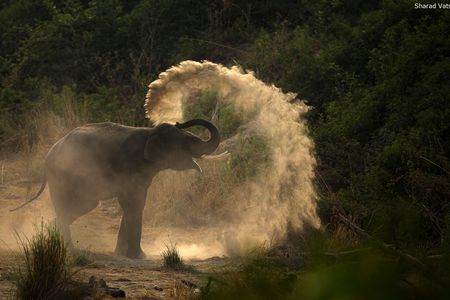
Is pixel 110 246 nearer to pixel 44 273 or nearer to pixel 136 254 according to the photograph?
pixel 136 254

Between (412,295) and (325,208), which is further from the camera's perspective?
(325,208)

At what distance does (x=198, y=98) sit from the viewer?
13758mm

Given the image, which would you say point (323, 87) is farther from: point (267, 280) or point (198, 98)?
point (267, 280)

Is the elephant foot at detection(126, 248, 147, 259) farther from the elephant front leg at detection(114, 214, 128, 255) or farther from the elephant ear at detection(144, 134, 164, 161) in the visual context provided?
the elephant ear at detection(144, 134, 164, 161)

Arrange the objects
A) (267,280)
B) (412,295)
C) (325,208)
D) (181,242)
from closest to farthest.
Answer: (412,295) < (267,280) < (325,208) < (181,242)

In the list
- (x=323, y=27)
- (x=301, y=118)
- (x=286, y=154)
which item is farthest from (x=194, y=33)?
(x=286, y=154)

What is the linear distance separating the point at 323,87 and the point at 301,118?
1.61m

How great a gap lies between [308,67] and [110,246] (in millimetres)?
6087

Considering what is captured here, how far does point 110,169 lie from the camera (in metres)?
9.96

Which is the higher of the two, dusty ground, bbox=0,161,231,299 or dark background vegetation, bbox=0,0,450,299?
dark background vegetation, bbox=0,0,450,299

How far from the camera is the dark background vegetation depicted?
1066 cm

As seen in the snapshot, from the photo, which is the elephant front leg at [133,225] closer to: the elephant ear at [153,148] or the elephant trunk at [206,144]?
the elephant ear at [153,148]

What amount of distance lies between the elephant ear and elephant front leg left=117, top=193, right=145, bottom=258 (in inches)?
19.3

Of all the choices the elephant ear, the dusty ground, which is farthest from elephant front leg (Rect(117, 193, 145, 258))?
the elephant ear
